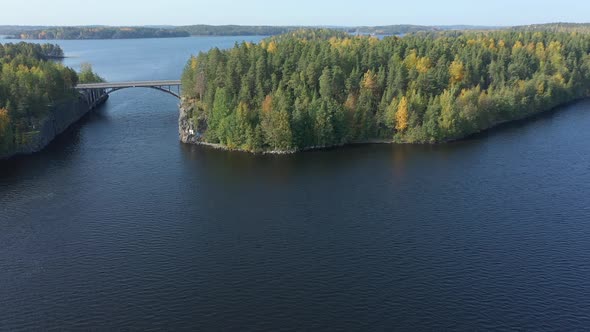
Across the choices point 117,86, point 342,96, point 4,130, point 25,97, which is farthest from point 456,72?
point 4,130

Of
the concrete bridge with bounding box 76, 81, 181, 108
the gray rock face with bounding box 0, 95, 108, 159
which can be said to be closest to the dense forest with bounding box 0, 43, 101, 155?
the gray rock face with bounding box 0, 95, 108, 159

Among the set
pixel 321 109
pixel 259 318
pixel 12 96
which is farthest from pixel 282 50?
pixel 259 318

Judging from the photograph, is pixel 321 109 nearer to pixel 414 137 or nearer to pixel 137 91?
pixel 414 137

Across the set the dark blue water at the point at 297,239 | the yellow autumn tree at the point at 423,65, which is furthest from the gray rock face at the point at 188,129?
the yellow autumn tree at the point at 423,65

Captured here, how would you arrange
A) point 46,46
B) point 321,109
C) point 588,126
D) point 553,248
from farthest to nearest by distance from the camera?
point 46,46, point 588,126, point 321,109, point 553,248

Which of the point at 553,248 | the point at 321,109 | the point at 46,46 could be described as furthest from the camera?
the point at 46,46

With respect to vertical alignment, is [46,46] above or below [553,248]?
above

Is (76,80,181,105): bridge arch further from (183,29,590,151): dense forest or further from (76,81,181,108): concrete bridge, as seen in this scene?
(183,29,590,151): dense forest

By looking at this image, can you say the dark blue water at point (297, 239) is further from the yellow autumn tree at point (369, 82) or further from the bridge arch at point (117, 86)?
the bridge arch at point (117, 86)
